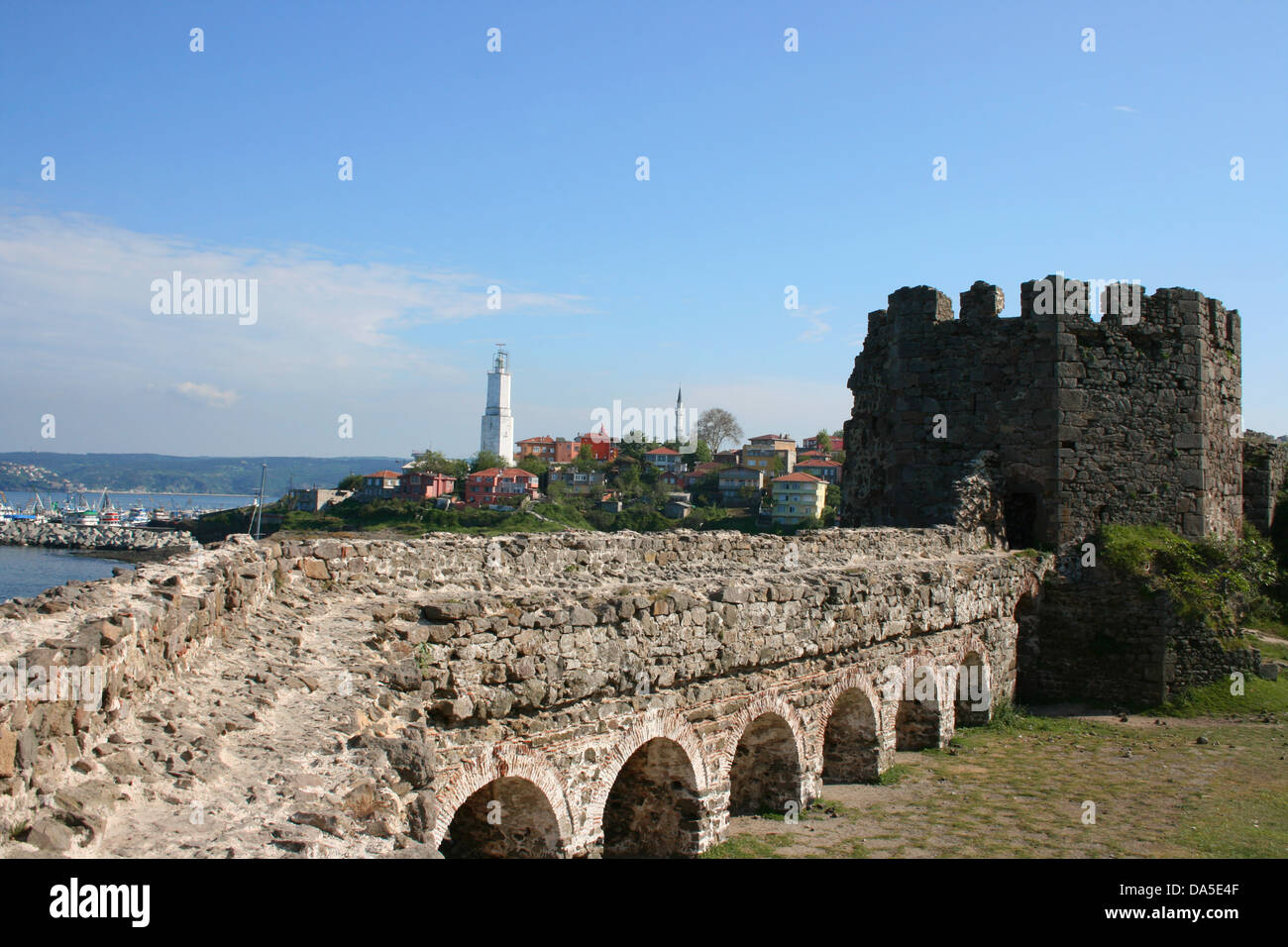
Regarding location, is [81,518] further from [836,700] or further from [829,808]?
[829,808]

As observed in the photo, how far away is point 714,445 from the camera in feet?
381

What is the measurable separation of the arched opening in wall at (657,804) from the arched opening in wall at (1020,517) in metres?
11.3

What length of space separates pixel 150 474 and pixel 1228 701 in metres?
172

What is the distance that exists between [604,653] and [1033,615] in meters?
11.9

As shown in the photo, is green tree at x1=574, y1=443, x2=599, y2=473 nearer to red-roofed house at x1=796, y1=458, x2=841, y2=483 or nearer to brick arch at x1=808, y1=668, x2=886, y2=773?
→ red-roofed house at x1=796, y1=458, x2=841, y2=483

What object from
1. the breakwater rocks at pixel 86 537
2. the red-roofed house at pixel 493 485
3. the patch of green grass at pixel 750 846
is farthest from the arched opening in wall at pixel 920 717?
the breakwater rocks at pixel 86 537

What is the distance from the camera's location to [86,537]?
85062mm

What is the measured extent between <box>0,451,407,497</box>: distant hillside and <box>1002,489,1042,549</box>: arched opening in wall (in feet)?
388

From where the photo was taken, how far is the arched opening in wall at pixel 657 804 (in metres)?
9.67

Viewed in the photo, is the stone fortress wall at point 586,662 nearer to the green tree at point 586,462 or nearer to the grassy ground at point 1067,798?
the grassy ground at point 1067,798

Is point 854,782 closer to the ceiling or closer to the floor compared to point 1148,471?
closer to the floor

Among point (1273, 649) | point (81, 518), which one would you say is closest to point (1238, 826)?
point (1273, 649)
